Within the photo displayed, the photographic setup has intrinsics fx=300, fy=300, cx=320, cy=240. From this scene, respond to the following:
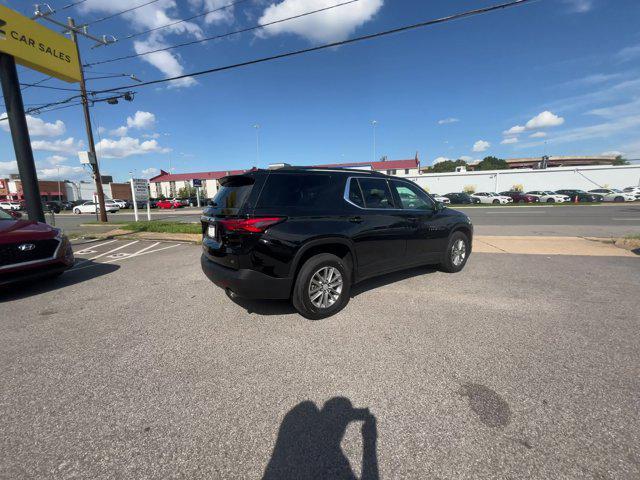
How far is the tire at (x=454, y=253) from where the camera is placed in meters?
5.50

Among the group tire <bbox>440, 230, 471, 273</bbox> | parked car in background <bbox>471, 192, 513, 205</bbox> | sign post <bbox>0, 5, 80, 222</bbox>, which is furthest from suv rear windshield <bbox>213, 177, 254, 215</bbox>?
parked car in background <bbox>471, 192, 513, 205</bbox>

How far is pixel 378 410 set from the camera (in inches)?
88.3

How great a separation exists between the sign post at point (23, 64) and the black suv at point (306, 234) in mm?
7814

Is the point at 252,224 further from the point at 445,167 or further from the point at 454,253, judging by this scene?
the point at 445,167

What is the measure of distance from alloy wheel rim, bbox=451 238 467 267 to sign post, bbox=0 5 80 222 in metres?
10.7

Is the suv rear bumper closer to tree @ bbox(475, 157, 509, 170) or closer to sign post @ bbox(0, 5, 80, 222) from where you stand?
sign post @ bbox(0, 5, 80, 222)

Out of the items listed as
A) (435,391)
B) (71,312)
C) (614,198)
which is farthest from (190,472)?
(614,198)

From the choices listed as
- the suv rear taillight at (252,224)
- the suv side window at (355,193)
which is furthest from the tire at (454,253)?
the suv rear taillight at (252,224)

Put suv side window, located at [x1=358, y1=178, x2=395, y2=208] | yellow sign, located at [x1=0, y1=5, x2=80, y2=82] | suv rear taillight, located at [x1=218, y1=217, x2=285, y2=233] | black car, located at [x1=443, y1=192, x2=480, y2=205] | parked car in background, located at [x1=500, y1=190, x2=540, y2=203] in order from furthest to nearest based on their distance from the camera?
black car, located at [x1=443, y1=192, x2=480, y2=205]
parked car in background, located at [x1=500, y1=190, x2=540, y2=203]
yellow sign, located at [x1=0, y1=5, x2=80, y2=82]
suv side window, located at [x1=358, y1=178, x2=395, y2=208]
suv rear taillight, located at [x1=218, y1=217, x2=285, y2=233]

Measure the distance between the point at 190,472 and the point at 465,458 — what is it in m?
1.66

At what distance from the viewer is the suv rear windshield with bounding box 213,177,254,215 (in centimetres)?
355

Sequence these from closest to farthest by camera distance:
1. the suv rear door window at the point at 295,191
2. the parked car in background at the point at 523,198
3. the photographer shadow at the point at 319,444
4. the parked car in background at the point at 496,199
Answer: the photographer shadow at the point at 319,444 → the suv rear door window at the point at 295,191 → the parked car in background at the point at 496,199 → the parked car in background at the point at 523,198

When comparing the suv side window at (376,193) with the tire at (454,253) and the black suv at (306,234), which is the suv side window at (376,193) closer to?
the black suv at (306,234)

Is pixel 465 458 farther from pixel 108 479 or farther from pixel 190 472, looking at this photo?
pixel 108 479
